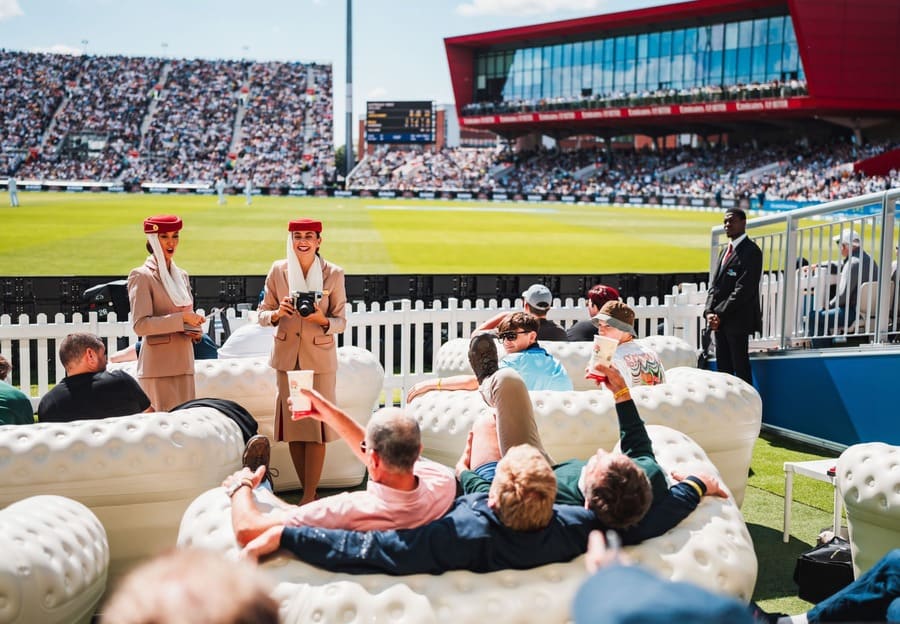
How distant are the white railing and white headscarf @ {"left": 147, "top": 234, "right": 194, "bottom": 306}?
2.65 meters

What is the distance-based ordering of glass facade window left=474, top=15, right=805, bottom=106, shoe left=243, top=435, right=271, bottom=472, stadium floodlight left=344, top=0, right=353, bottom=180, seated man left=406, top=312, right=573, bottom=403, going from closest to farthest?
shoe left=243, top=435, right=271, bottom=472, seated man left=406, top=312, right=573, bottom=403, glass facade window left=474, top=15, right=805, bottom=106, stadium floodlight left=344, top=0, right=353, bottom=180

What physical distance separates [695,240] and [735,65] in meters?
35.9

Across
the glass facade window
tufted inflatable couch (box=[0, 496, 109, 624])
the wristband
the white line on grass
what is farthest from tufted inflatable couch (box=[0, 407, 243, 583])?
the glass facade window

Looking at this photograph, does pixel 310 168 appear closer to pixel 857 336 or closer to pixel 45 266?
pixel 45 266

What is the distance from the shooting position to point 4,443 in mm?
3818

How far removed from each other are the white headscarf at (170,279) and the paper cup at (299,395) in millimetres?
1651

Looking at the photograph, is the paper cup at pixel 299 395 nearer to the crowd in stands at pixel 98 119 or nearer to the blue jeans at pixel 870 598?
the blue jeans at pixel 870 598

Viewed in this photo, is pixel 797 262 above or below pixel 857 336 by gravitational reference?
above

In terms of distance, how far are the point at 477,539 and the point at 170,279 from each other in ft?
10.3

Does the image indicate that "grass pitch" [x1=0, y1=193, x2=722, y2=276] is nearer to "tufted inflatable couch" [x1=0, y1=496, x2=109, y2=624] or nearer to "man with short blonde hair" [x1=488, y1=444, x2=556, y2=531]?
"tufted inflatable couch" [x1=0, y1=496, x2=109, y2=624]

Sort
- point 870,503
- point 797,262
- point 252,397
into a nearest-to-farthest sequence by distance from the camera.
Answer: point 870,503, point 252,397, point 797,262

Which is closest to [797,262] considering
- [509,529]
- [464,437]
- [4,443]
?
[464,437]

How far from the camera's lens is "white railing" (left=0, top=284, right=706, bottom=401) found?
25.5 feet

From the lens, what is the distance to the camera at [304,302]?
200 inches
